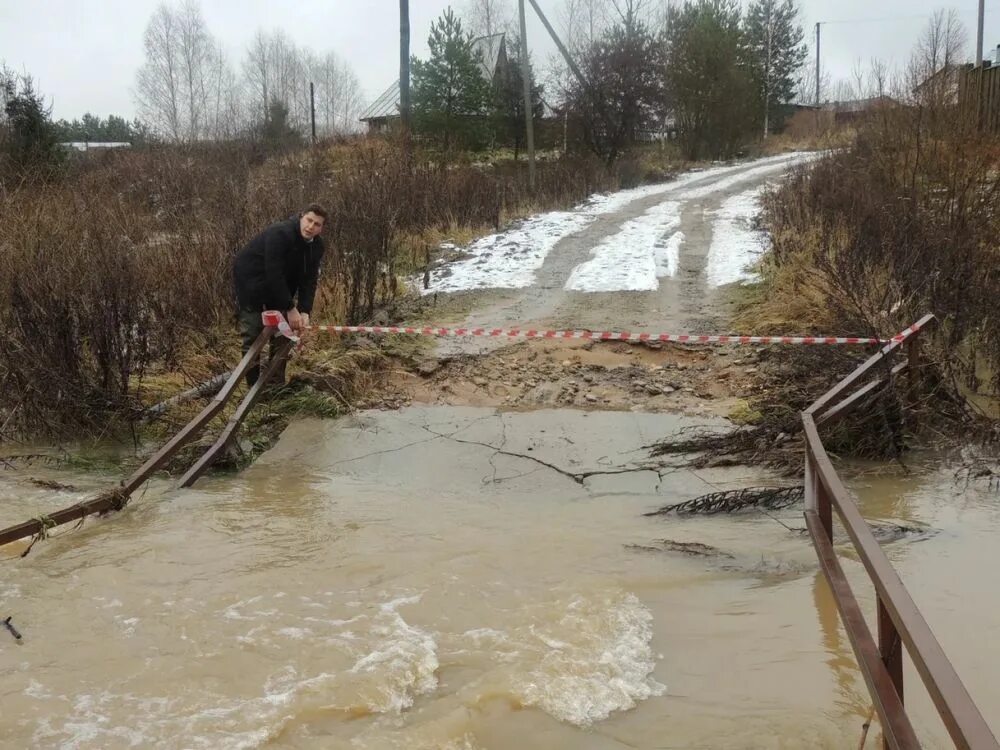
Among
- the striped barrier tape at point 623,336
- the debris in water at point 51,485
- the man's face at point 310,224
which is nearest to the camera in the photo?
the debris in water at point 51,485

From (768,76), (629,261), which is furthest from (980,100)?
(768,76)

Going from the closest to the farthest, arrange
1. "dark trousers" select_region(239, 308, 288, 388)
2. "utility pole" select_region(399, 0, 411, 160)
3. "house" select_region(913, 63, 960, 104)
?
"dark trousers" select_region(239, 308, 288, 388), "house" select_region(913, 63, 960, 104), "utility pole" select_region(399, 0, 411, 160)

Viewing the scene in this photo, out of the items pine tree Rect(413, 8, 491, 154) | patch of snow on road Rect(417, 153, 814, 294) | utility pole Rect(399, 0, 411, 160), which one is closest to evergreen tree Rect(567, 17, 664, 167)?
pine tree Rect(413, 8, 491, 154)

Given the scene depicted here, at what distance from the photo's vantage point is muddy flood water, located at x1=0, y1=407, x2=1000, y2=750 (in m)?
2.95

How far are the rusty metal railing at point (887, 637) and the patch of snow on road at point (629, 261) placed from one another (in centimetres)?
738

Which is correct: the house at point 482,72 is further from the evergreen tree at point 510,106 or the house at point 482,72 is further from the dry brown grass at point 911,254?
the dry brown grass at point 911,254

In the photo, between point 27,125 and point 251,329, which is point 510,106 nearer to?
point 27,125

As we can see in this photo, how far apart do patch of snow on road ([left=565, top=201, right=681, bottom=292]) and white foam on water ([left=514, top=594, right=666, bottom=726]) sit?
302 inches

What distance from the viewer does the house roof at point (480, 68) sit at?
30.4 meters

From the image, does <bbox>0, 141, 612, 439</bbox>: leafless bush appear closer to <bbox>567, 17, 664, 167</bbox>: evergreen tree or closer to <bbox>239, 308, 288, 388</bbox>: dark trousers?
<bbox>239, 308, 288, 388</bbox>: dark trousers

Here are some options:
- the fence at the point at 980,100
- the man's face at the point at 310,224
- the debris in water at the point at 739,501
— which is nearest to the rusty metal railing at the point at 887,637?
the debris in water at the point at 739,501

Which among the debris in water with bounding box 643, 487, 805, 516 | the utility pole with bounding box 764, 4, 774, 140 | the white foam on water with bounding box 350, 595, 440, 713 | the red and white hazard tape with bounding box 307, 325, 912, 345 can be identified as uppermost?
the utility pole with bounding box 764, 4, 774, 140

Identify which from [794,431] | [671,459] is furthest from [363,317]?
[794,431]

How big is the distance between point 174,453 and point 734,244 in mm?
10477
